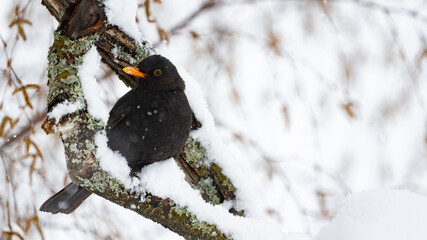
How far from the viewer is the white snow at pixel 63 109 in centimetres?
161

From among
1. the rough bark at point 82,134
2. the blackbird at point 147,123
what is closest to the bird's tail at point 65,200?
the blackbird at point 147,123

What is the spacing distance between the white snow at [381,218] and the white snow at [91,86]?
1.25 metres

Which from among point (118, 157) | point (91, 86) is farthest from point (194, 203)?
point (91, 86)

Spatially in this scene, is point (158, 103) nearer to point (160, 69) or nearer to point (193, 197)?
point (160, 69)

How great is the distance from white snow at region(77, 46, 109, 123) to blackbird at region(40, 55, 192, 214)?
2.13 ft

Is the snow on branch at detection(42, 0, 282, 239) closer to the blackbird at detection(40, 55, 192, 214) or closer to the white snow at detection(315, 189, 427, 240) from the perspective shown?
the blackbird at detection(40, 55, 192, 214)

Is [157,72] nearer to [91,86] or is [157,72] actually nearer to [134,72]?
[134,72]

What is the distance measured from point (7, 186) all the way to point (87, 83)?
1.21m

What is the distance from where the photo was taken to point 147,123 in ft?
8.27

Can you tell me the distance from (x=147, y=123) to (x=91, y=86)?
76cm

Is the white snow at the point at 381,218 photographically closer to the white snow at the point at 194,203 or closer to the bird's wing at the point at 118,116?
the white snow at the point at 194,203

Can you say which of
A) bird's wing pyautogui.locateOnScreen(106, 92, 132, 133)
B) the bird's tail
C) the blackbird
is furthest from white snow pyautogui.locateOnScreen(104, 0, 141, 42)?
the bird's tail

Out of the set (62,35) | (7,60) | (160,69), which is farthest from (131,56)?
(62,35)

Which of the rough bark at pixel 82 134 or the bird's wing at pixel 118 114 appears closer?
the rough bark at pixel 82 134
